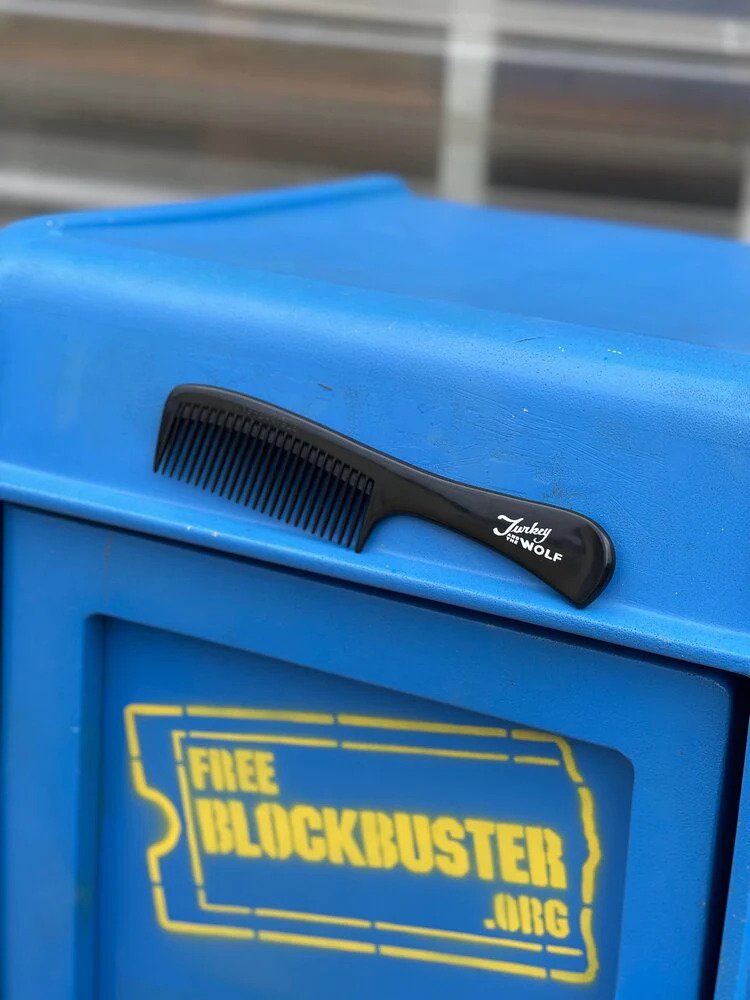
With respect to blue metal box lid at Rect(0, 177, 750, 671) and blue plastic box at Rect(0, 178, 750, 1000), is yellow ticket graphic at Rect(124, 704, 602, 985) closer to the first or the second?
blue plastic box at Rect(0, 178, 750, 1000)

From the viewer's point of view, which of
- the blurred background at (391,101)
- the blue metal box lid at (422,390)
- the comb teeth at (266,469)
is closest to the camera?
the blue metal box lid at (422,390)

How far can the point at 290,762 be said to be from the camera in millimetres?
1086

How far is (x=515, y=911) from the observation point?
103 centimetres

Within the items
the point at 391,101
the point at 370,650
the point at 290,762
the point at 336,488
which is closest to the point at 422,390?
the point at 336,488

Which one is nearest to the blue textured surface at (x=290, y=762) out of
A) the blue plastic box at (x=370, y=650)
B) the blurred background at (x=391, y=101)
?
the blue plastic box at (x=370, y=650)

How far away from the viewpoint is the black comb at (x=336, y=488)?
917 millimetres

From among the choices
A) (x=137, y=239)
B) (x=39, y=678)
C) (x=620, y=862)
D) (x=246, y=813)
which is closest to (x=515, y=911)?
(x=620, y=862)

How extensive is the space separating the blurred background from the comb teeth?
1.88 metres

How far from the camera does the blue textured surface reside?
0.93 meters

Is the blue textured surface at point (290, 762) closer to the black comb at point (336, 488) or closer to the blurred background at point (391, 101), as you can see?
the black comb at point (336, 488)

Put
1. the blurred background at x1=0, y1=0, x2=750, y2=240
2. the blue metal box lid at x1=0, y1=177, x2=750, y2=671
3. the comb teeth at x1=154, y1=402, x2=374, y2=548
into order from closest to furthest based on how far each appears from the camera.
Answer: the blue metal box lid at x1=0, y1=177, x2=750, y2=671, the comb teeth at x1=154, y1=402, x2=374, y2=548, the blurred background at x1=0, y1=0, x2=750, y2=240

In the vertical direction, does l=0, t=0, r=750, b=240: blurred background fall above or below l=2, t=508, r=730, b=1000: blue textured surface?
above

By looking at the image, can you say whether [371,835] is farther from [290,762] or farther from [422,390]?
[422,390]

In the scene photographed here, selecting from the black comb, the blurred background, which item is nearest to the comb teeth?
the black comb
